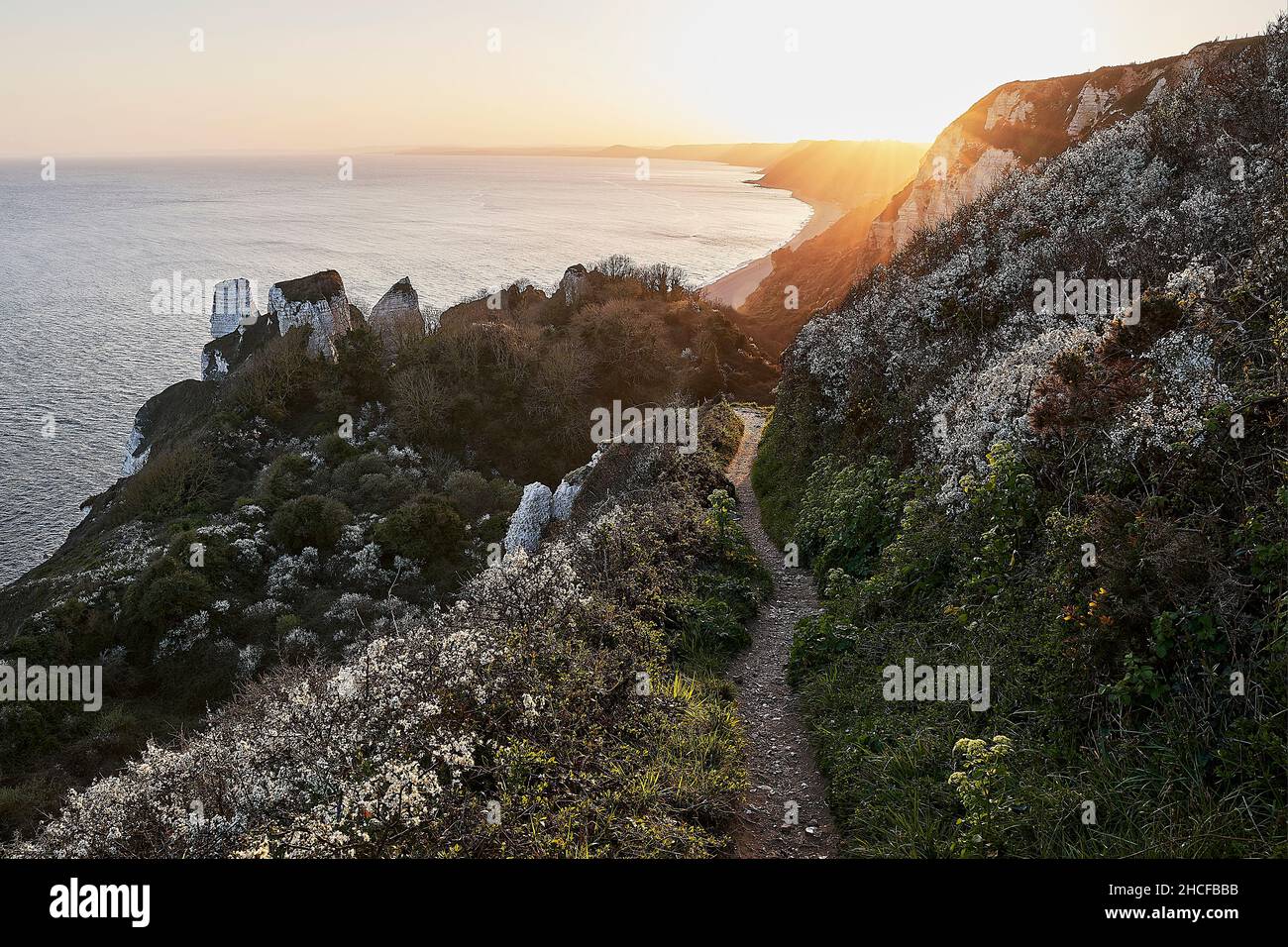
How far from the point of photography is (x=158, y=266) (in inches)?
4515

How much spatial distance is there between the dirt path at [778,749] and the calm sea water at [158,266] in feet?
162

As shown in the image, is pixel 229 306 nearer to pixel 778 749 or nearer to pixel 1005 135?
pixel 1005 135

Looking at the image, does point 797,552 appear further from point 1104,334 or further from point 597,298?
point 597,298

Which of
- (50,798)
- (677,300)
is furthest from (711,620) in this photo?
(677,300)

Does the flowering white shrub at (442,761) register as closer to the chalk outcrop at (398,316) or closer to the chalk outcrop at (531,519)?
the chalk outcrop at (531,519)

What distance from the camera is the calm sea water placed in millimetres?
57375

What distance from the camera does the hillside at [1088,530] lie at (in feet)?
20.8

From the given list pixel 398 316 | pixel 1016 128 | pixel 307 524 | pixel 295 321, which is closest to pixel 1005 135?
pixel 1016 128

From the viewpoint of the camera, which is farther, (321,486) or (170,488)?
(170,488)

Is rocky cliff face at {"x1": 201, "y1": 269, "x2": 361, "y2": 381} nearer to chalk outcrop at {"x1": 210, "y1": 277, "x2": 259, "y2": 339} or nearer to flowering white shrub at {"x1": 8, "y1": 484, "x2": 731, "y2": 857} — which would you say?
chalk outcrop at {"x1": 210, "y1": 277, "x2": 259, "y2": 339}

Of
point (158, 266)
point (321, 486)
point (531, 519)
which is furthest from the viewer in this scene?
point (158, 266)

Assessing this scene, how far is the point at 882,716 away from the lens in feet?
30.7

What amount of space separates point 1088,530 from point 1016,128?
51944mm
